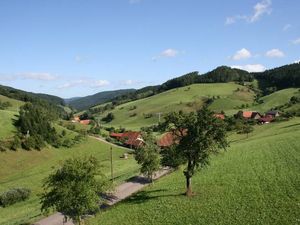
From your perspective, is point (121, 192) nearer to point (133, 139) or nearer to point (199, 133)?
point (199, 133)

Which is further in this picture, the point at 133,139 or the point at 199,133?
the point at 133,139

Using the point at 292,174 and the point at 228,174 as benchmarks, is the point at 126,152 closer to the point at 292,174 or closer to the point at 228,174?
the point at 228,174

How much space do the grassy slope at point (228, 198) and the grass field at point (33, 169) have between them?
9752mm

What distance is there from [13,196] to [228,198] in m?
34.4

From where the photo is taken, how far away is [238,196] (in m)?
45.2

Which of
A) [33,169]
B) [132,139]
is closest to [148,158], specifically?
[33,169]

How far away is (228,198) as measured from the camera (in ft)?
148

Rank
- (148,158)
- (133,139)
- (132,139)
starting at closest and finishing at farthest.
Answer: (148,158) < (133,139) < (132,139)

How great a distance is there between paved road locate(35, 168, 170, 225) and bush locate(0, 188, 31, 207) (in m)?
14.9

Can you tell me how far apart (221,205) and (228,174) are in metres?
14.7

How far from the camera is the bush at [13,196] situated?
199 feet

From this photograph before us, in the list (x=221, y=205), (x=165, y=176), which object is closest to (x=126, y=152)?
(x=165, y=176)

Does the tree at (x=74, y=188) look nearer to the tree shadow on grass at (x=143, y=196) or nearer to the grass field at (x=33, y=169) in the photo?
the grass field at (x=33, y=169)

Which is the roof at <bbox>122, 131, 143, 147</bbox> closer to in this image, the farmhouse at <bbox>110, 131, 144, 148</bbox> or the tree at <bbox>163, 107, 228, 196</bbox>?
the farmhouse at <bbox>110, 131, 144, 148</bbox>
